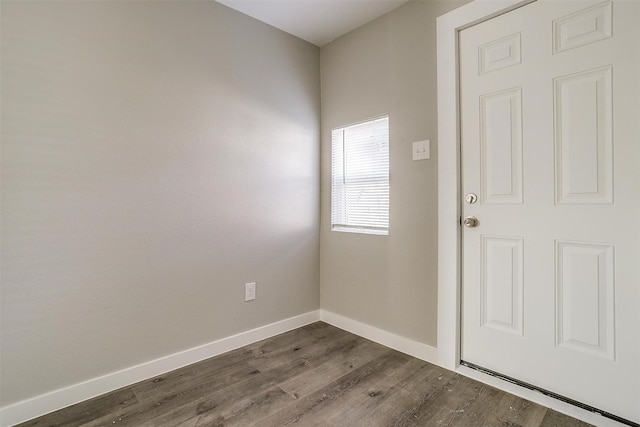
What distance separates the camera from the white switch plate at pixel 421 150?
1998 mm

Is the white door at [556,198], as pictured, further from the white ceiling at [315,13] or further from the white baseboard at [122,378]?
the white baseboard at [122,378]

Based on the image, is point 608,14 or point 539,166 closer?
point 608,14

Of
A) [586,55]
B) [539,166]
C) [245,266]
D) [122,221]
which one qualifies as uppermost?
[586,55]

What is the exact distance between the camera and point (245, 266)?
7.44 ft

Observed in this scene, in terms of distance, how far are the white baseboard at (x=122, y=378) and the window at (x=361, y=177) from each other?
1041mm

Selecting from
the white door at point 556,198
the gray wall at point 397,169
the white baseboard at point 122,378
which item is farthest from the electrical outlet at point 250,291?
the white door at point 556,198

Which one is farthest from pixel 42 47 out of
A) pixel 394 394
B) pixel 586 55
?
pixel 586 55

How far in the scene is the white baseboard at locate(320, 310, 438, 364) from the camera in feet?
6.57

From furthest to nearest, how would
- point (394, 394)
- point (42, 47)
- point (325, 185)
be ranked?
point (325, 185) < point (394, 394) < point (42, 47)

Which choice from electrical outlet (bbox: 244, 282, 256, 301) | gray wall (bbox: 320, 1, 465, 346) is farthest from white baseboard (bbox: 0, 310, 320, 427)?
gray wall (bbox: 320, 1, 465, 346)

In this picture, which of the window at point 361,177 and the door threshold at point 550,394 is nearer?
the door threshold at point 550,394

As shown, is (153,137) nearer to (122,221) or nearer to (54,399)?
(122,221)

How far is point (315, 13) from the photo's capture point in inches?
88.1

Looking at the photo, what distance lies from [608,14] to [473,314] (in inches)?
63.8
